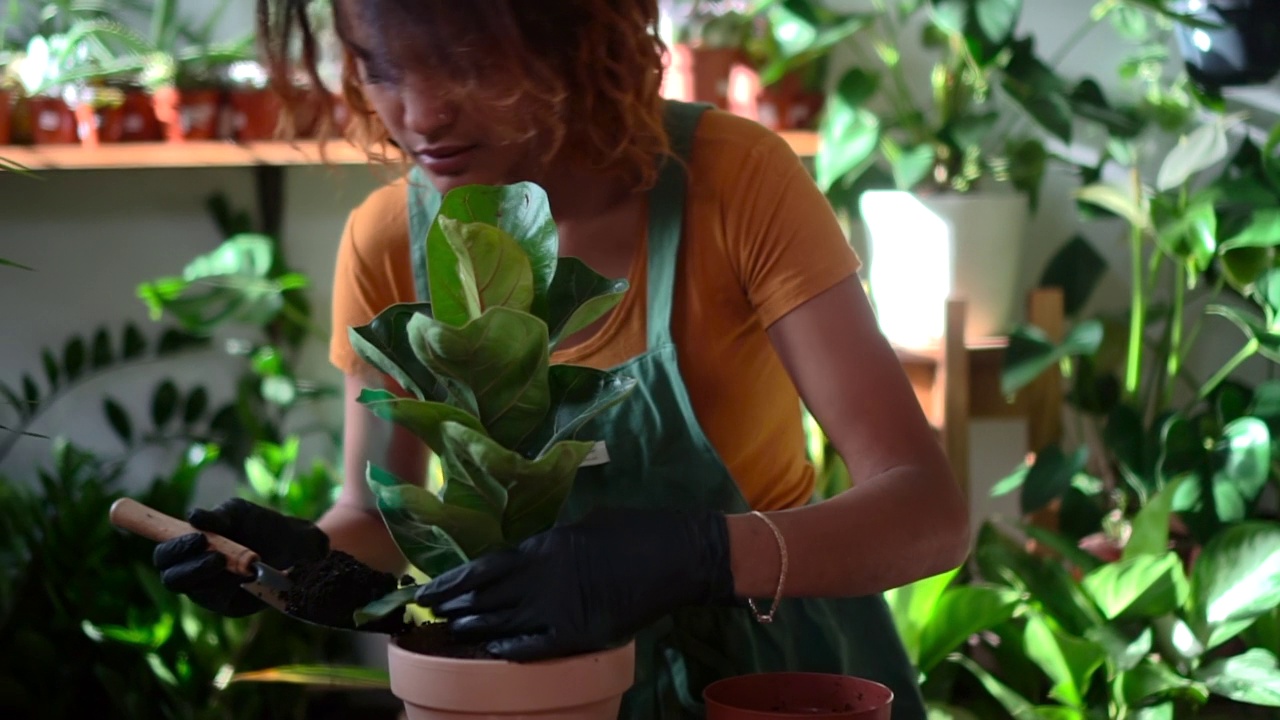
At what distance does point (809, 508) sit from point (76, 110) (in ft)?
5.25

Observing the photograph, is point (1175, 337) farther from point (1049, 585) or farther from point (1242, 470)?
point (1049, 585)

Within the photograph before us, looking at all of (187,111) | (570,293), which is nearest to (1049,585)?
(570,293)

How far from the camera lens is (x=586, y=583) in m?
0.71

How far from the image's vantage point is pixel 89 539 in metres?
2.01

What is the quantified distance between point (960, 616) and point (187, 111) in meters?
1.35

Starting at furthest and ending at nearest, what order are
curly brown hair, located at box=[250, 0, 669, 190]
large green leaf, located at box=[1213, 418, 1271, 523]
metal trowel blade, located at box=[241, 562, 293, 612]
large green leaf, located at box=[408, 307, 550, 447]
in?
large green leaf, located at box=[1213, 418, 1271, 523] < curly brown hair, located at box=[250, 0, 669, 190] < metal trowel blade, located at box=[241, 562, 293, 612] < large green leaf, located at box=[408, 307, 550, 447]

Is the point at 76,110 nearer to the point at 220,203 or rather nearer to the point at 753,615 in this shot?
the point at 220,203

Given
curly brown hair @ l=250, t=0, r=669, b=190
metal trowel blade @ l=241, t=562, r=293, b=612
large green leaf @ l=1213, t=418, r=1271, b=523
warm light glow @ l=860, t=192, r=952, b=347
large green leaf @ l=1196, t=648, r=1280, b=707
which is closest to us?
metal trowel blade @ l=241, t=562, r=293, b=612

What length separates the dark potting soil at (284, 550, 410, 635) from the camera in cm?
71

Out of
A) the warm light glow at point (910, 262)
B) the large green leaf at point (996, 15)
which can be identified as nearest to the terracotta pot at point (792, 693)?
the warm light glow at point (910, 262)

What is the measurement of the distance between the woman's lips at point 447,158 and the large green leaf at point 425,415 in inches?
11.6

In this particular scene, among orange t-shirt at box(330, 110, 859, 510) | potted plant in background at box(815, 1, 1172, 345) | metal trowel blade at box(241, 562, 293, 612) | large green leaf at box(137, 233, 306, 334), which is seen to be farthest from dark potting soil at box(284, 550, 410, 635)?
large green leaf at box(137, 233, 306, 334)

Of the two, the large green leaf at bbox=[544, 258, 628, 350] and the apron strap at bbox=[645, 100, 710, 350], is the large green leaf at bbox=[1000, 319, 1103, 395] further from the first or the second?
the large green leaf at bbox=[544, 258, 628, 350]

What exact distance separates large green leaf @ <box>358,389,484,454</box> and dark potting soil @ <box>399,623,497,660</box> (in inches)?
4.2
